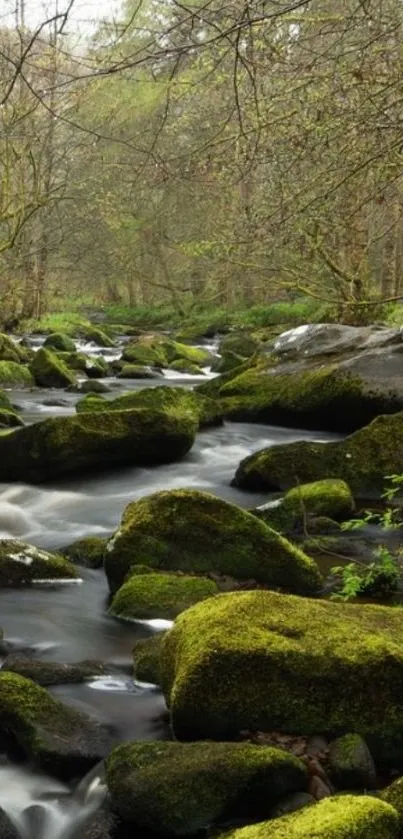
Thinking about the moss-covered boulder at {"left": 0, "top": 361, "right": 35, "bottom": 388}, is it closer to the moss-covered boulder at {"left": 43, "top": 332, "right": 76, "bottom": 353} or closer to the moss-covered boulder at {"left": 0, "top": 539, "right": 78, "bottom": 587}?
the moss-covered boulder at {"left": 43, "top": 332, "right": 76, "bottom": 353}

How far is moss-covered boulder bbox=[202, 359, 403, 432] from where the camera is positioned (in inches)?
402

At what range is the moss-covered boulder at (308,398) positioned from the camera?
402 inches

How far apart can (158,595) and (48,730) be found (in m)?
1.64

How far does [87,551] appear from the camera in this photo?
6.41 meters

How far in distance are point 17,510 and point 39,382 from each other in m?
8.42

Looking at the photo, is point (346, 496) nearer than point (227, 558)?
No

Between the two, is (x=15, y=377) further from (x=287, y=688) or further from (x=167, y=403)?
(x=287, y=688)

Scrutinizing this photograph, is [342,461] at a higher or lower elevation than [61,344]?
lower

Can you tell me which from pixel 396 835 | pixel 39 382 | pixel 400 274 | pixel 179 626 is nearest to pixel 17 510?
pixel 179 626

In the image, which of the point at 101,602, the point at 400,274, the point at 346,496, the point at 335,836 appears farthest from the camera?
the point at 400,274

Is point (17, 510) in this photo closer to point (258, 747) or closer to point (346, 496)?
point (346, 496)

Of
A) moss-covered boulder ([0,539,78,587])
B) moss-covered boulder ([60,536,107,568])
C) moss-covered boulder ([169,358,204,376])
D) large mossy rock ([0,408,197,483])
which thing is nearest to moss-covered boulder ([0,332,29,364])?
moss-covered boulder ([169,358,204,376])

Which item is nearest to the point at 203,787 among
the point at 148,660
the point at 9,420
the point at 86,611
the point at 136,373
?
the point at 148,660

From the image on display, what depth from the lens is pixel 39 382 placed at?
15836 millimetres
